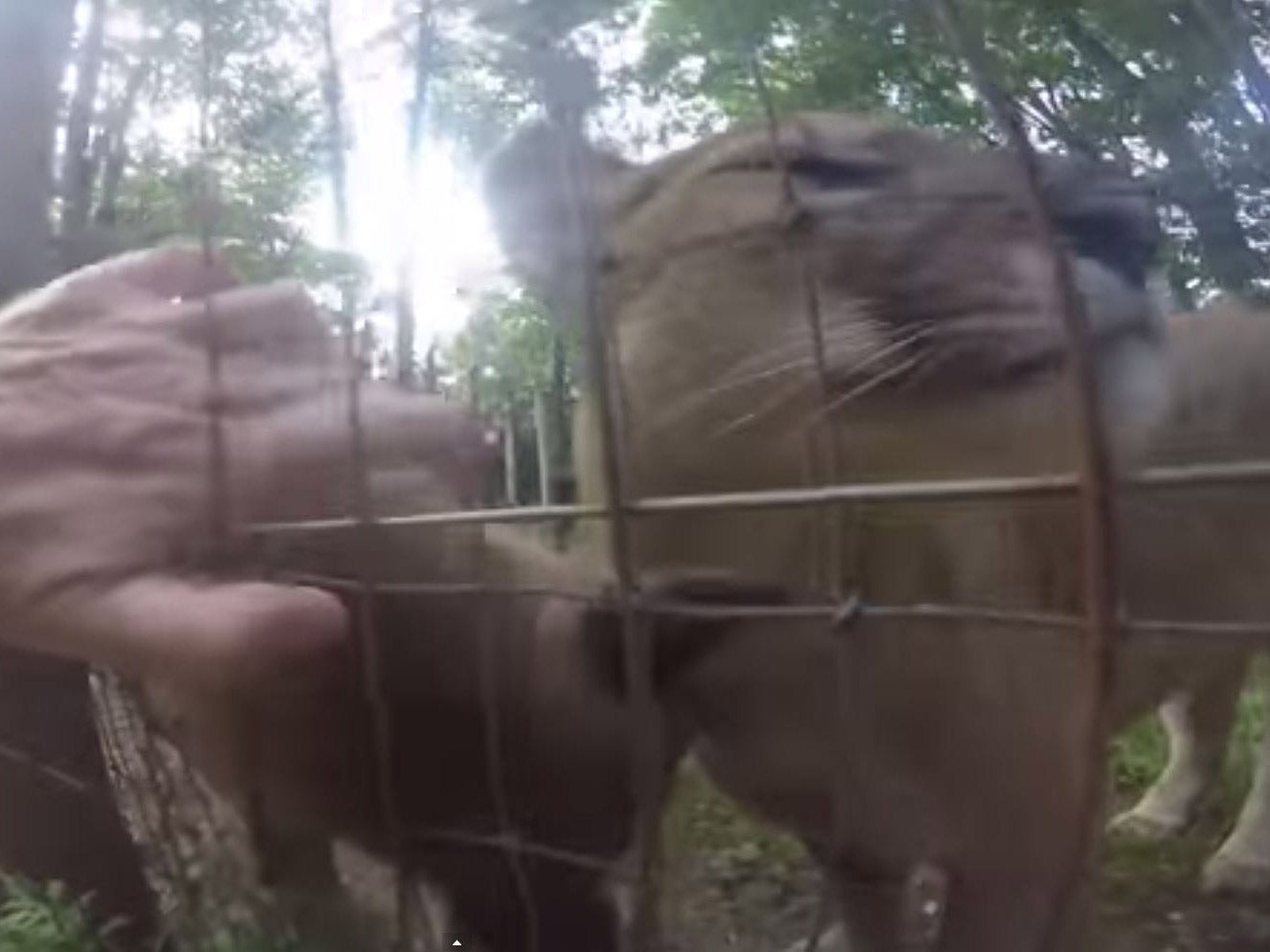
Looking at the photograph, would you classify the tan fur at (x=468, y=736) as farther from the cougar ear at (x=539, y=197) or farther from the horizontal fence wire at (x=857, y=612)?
the cougar ear at (x=539, y=197)

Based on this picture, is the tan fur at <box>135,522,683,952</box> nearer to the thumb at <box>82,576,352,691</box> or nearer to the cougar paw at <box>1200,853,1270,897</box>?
the thumb at <box>82,576,352,691</box>

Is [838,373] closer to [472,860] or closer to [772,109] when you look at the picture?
[772,109]

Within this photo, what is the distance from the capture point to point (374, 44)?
977 millimetres

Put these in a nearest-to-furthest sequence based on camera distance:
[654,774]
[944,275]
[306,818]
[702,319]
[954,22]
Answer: [954,22] → [944,275] → [654,774] → [702,319] → [306,818]

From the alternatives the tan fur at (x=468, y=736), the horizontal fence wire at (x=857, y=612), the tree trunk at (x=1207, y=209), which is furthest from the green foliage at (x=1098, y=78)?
the tan fur at (x=468, y=736)

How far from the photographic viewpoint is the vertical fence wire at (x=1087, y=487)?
56 cm

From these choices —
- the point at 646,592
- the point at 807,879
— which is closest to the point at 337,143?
the point at 646,592

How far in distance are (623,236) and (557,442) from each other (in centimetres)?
12

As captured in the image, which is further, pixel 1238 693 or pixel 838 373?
pixel 838 373

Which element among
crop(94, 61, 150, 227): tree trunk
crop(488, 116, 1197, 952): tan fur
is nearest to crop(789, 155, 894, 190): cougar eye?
crop(488, 116, 1197, 952): tan fur

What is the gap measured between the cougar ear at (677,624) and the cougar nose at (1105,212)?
18 centimetres

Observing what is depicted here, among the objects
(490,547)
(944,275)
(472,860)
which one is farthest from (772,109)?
(472,860)

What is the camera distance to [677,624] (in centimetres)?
82

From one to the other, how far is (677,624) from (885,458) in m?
0.11
